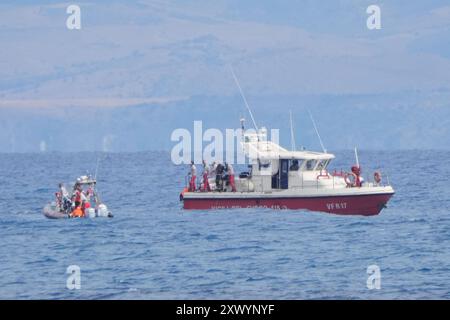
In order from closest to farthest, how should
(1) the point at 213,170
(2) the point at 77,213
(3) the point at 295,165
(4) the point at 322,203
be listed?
(4) the point at 322,203
(3) the point at 295,165
(2) the point at 77,213
(1) the point at 213,170

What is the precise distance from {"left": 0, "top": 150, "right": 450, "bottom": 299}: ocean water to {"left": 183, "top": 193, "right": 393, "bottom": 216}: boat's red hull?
0.39 m

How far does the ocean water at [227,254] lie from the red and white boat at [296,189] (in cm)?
53

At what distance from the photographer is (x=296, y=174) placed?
209 feet

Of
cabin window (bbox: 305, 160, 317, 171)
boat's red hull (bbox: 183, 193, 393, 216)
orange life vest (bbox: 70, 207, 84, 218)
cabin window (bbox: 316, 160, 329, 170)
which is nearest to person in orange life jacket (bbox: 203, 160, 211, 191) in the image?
boat's red hull (bbox: 183, 193, 393, 216)

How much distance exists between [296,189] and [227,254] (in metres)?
11.1

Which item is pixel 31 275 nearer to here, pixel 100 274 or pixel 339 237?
pixel 100 274

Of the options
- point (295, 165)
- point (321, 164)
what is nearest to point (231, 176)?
point (295, 165)

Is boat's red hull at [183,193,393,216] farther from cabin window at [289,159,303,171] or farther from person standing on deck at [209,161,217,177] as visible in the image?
person standing on deck at [209,161,217,177]

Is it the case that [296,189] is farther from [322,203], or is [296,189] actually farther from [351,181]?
[351,181]

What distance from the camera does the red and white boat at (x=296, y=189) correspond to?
207ft

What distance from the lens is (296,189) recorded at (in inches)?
2494

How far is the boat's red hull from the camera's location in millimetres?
63000

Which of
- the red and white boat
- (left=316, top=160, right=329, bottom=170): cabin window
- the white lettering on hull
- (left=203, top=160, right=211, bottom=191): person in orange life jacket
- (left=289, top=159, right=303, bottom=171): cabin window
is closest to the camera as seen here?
the red and white boat
